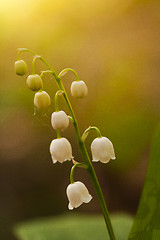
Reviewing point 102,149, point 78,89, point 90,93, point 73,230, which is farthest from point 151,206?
point 90,93

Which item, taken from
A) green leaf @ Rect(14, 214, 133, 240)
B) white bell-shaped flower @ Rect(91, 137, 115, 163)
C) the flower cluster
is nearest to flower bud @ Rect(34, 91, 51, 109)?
the flower cluster

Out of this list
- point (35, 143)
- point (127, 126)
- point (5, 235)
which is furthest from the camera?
point (127, 126)

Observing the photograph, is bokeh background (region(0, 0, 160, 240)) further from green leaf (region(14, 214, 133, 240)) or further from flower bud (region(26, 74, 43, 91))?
flower bud (region(26, 74, 43, 91))

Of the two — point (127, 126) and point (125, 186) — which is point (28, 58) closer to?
point (127, 126)

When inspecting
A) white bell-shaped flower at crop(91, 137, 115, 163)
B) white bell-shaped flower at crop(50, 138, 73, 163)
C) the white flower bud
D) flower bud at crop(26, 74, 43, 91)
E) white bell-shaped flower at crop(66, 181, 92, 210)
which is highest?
flower bud at crop(26, 74, 43, 91)

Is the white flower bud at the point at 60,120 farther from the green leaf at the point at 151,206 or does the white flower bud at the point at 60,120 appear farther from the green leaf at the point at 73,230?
the green leaf at the point at 73,230

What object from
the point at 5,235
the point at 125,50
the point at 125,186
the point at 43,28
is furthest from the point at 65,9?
the point at 5,235
